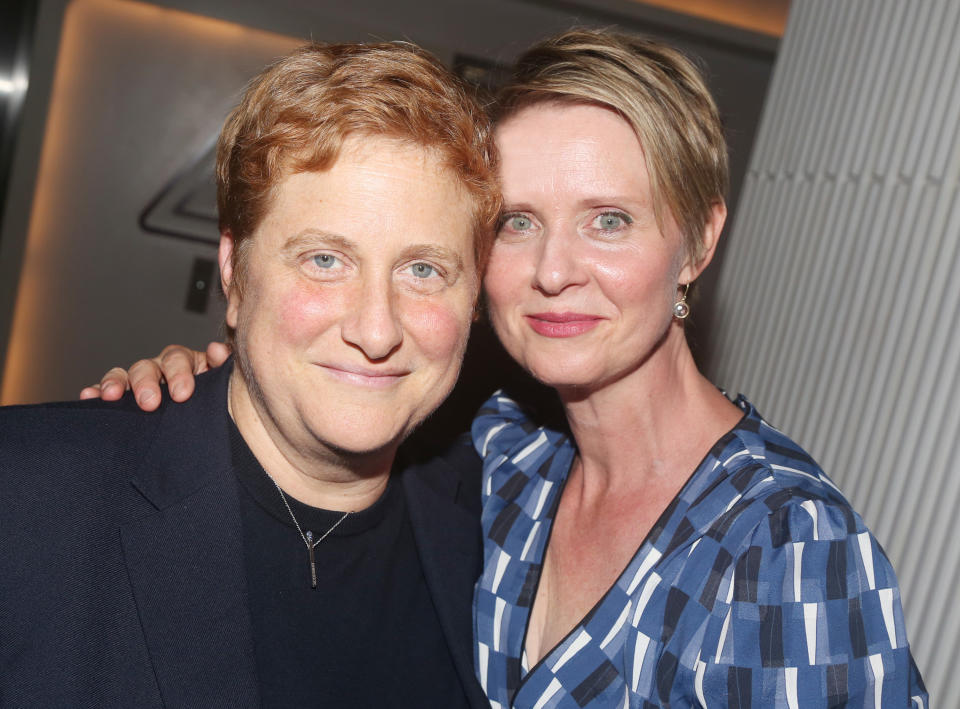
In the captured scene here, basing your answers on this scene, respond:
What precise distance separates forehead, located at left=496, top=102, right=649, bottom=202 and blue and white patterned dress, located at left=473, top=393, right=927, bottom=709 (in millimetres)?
538

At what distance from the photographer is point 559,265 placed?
5.30ft

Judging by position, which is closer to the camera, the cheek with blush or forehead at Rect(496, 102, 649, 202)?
the cheek with blush

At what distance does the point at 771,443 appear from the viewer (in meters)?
1.63

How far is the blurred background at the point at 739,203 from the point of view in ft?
7.48

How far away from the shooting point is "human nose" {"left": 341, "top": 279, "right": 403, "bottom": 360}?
1.38 m

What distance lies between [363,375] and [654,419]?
0.65 meters

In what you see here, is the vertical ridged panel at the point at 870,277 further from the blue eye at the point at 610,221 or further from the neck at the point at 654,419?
the blue eye at the point at 610,221

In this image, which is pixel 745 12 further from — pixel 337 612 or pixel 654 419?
pixel 337 612

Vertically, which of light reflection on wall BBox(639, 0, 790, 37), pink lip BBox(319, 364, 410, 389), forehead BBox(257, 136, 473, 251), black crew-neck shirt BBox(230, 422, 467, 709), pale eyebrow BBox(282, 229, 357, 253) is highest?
light reflection on wall BBox(639, 0, 790, 37)

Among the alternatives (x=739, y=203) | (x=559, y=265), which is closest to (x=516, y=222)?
(x=559, y=265)

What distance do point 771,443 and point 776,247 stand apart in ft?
5.34

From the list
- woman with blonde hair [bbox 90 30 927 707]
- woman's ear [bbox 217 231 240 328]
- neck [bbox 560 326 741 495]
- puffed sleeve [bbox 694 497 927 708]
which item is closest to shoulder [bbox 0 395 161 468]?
woman with blonde hair [bbox 90 30 927 707]

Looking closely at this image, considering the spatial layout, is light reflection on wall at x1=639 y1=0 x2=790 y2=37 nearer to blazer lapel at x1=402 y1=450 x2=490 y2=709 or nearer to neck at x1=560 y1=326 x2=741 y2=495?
neck at x1=560 y1=326 x2=741 y2=495

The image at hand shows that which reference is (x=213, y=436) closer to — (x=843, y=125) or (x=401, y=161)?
(x=401, y=161)
